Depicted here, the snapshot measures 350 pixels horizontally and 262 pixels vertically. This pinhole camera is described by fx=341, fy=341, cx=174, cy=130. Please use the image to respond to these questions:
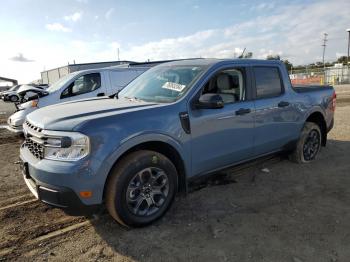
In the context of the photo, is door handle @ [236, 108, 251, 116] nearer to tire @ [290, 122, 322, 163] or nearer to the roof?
the roof

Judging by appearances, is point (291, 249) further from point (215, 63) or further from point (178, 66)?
point (178, 66)

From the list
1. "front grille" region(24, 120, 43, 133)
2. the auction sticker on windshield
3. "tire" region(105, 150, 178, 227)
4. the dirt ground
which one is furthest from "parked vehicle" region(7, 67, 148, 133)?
"tire" region(105, 150, 178, 227)

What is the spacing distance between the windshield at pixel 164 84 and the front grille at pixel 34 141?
1.36 m

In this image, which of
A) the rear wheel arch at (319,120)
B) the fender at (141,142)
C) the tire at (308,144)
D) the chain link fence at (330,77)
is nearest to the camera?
the fender at (141,142)

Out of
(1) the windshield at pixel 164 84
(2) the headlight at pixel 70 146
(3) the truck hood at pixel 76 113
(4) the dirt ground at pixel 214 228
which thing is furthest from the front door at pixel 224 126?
(2) the headlight at pixel 70 146

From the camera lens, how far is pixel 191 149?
13.2 ft

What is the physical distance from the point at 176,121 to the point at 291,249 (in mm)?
1755

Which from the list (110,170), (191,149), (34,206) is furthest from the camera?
(34,206)

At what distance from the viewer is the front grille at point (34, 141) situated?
3.49 metres

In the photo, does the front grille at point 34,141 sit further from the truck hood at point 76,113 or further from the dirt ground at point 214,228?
the dirt ground at point 214,228

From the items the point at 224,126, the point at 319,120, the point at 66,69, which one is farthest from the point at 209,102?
the point at 66,69

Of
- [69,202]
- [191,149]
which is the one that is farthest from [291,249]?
[69,202]

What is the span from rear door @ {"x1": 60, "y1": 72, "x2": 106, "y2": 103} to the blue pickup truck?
4836 millimetres

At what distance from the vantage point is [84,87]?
9.73 metres
